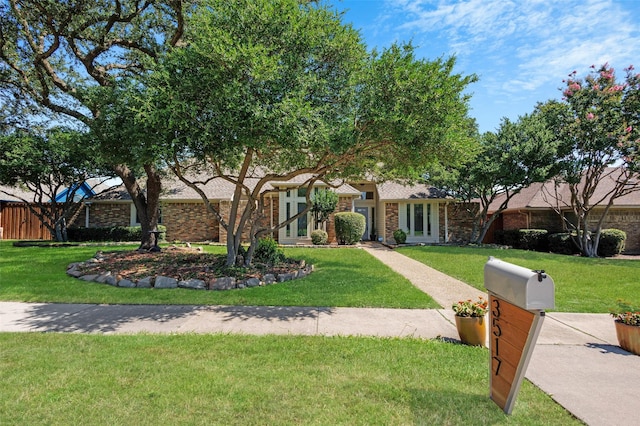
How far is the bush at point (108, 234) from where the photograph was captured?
19922 millimetres

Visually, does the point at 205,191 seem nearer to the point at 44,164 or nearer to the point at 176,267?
the point at 44,164

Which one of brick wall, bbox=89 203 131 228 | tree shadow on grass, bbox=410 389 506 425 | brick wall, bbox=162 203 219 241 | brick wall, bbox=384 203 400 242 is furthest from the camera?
brick wall, bbox=89 203 131 228

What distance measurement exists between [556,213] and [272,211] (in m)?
16.2

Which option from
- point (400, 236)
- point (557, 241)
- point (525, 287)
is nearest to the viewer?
point (525, 287)

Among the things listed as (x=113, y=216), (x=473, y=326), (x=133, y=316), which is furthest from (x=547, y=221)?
(x=113, y=216)

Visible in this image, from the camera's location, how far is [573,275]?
1023 centimetres

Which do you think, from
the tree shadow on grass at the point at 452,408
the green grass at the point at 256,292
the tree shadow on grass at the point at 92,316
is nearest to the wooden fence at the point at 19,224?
the green grass at the point at 256,292

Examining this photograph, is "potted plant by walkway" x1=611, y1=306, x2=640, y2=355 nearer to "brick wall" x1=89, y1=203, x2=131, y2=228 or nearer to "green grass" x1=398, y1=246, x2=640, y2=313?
"green grass" x1=398, y1=246, x2=640, y2=313

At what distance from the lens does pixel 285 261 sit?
11.1m

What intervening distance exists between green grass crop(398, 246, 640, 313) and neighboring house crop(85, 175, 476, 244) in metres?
4.49

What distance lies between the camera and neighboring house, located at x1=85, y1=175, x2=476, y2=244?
19.6 metres

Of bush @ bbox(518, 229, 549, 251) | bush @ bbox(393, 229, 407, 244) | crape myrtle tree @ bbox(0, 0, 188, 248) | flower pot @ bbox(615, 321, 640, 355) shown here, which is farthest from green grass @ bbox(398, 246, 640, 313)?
crape myrtle tree @ bbox(0, 0, 188, 248)

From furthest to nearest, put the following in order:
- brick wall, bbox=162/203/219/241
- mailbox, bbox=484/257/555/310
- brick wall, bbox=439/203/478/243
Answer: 1. brick wall, bbox=439/203/478/243
2. brick wall, bbox=162/203/219/241
3. mailbox, bbox=484/257/555/310

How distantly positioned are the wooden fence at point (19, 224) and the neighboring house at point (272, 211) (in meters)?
4.09
